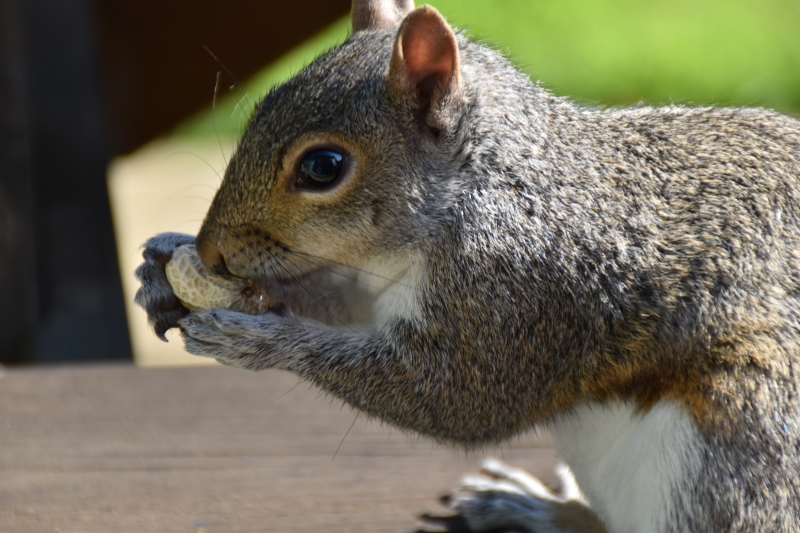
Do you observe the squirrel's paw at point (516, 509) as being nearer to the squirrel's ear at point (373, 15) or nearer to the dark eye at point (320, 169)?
the dark eye at point (320, 169)

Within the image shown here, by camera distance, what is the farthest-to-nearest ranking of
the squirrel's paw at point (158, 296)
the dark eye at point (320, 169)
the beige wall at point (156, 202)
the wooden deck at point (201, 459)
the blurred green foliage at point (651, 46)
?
1. the blurred green foliage at point (651, 46)
2. the beige wall at point (156, 202)
3. the wooden deck at point (201, 459)
4. the squirrel's paw at point (158, 296)
5. the dark eye at point (320, 169)

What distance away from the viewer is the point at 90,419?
2.63 metres

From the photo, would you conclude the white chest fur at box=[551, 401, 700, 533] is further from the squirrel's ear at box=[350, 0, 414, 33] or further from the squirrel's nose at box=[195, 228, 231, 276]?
the squirrel's ear at box=[350, 0, 414, 33]

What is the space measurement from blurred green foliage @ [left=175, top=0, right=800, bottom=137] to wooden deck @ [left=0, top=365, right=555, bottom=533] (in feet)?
12.8

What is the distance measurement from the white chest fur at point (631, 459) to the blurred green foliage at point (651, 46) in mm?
5068

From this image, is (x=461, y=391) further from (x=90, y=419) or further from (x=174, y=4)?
(x=174, y=4)

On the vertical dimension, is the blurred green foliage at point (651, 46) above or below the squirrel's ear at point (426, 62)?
above

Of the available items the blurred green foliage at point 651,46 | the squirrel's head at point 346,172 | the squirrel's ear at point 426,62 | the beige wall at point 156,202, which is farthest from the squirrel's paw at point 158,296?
the blurred green foliage at point 651,46

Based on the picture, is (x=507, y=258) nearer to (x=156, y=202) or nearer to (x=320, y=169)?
(x=320, y=169)


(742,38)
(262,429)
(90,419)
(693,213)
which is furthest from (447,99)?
(742,38)

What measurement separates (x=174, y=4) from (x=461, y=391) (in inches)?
99.9

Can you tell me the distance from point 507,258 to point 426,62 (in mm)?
378

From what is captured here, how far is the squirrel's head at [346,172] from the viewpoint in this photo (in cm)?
175

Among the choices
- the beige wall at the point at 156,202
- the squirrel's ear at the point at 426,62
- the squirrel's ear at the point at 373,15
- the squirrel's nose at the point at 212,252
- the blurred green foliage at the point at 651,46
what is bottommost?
the beige wall at the point at 156,202
